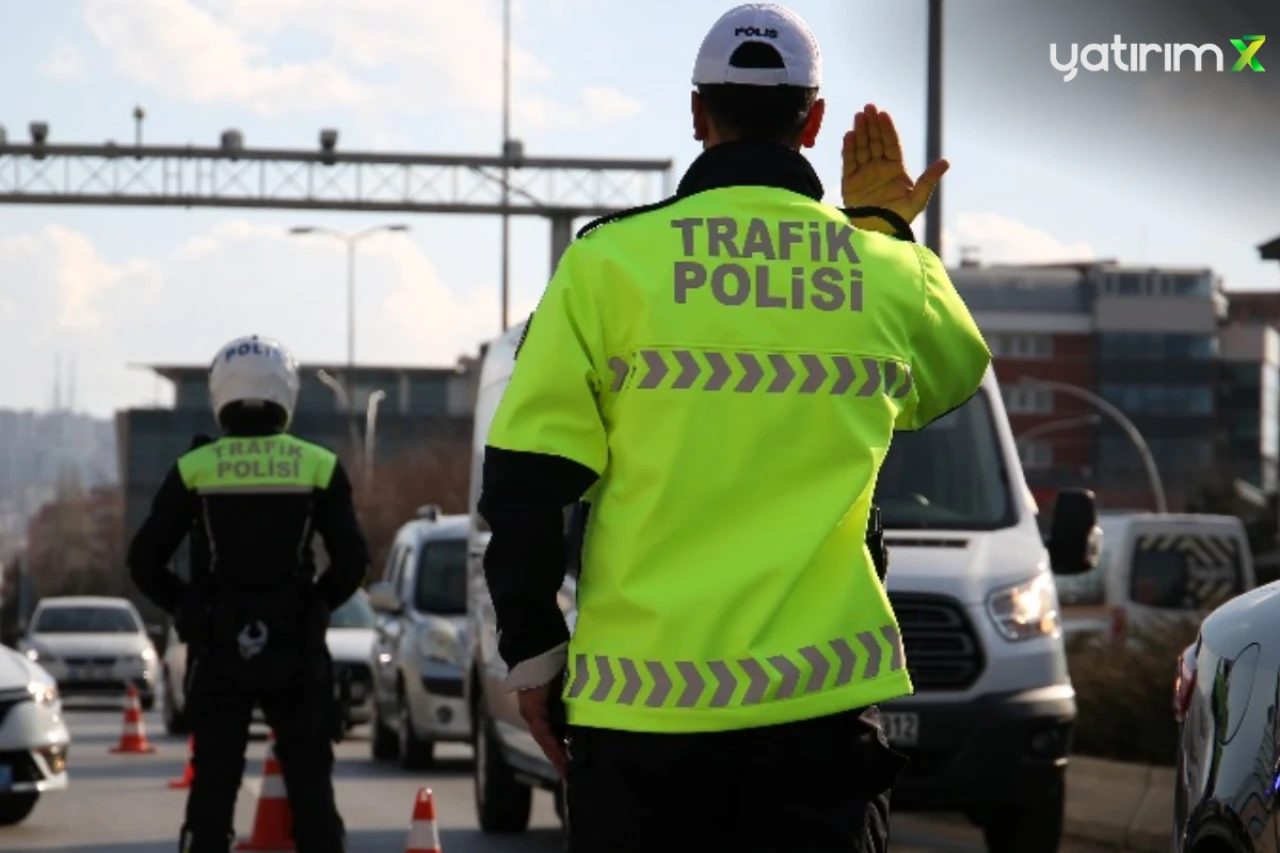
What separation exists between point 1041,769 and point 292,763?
3942 mm

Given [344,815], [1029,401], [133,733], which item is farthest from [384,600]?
[1029,401]

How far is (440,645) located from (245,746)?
41.1 ft

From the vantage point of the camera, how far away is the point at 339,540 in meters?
9.54

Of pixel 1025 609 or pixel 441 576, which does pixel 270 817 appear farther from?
pixel 441 576

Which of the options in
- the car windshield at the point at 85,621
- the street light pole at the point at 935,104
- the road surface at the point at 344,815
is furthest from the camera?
the car windshield at the point at 85,621

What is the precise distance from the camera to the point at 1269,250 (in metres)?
36.2

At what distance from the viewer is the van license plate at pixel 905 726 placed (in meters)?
12.1

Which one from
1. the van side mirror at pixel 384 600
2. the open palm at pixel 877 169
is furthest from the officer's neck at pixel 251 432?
the van side mirror at pixel 384 600

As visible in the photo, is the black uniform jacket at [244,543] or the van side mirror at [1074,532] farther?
the van side mirror at [1074,532]

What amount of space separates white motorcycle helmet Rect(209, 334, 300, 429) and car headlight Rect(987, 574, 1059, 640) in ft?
12.8

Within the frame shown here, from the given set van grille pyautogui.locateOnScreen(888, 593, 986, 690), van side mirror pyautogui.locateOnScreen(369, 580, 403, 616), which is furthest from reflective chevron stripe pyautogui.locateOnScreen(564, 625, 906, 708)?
van side mirror pyautogui.locateOnScreen(369, 580, 403, 616)

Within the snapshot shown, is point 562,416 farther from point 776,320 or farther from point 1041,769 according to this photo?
point 1041,769

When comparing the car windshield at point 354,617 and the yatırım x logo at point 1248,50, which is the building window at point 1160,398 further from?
the yatırım x logo at point 1248,50

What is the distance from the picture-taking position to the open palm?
522 centimetres
